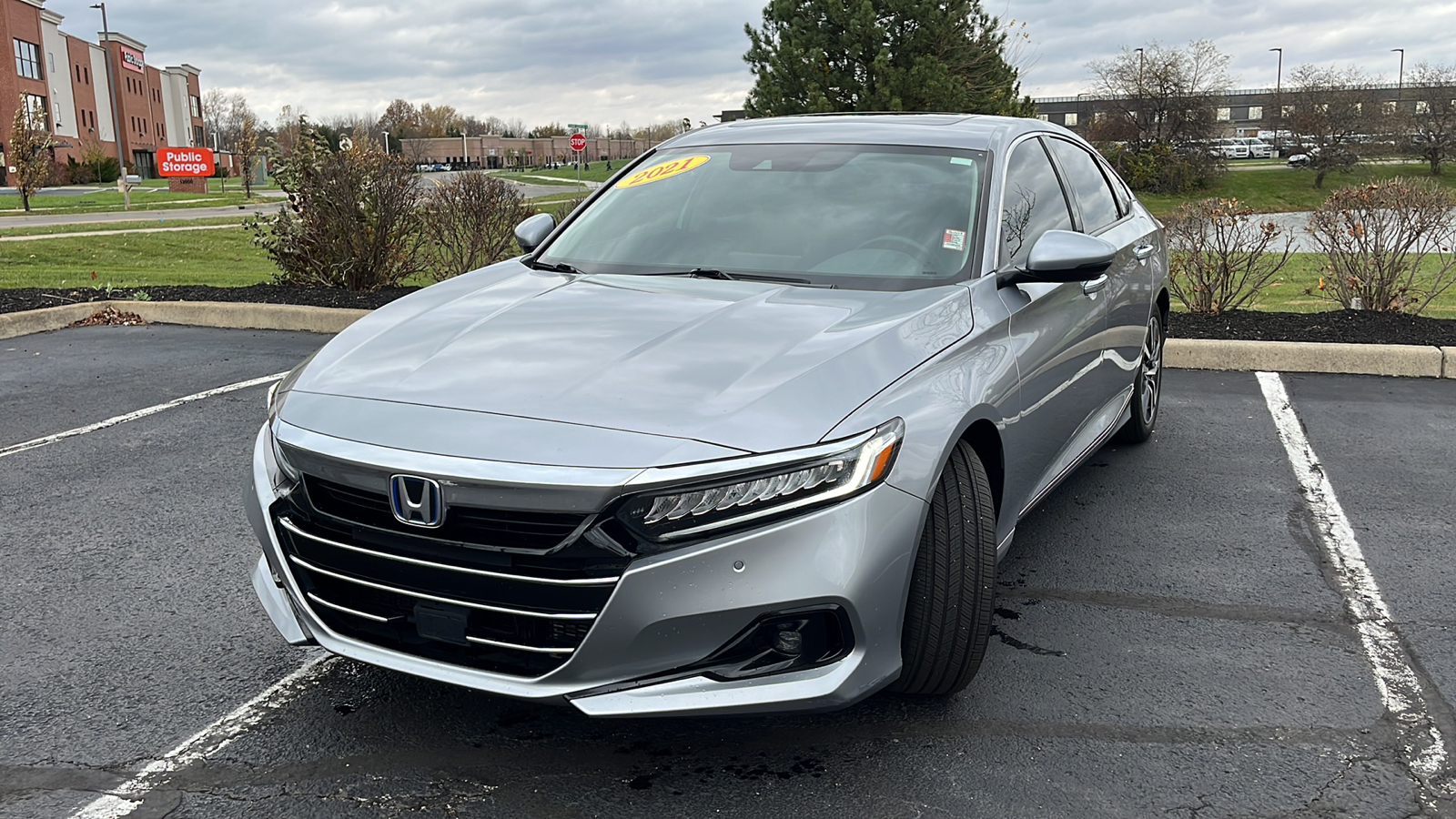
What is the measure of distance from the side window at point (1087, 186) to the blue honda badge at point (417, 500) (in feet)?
11.0

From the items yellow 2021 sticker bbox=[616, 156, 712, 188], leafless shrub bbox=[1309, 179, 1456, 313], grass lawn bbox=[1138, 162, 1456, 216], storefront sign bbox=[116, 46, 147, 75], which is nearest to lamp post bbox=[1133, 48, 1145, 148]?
grass lawn bbox=[1138, 162, 1456, 216]

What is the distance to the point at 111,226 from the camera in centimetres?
2636

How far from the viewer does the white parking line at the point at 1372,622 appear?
123 inches

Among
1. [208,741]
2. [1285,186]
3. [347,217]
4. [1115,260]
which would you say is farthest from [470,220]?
[1285,186]

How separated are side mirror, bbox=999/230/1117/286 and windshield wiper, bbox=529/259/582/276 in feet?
4.94

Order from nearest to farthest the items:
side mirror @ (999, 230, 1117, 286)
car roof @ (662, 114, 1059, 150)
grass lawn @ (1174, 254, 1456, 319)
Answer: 1. side mirror @ (999, 230, 1117, 286)
2. car roof @ (662, 114, 1059, 150)
3. grass lawn @ (1174, 254, 1456, 319)

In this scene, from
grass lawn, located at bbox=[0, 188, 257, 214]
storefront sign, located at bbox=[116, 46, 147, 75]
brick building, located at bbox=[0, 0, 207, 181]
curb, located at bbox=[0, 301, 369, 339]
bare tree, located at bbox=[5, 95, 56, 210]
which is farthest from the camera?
storefront sign, located at bbox=[116, 46, 147, 75]

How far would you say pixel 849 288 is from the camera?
3729 mm

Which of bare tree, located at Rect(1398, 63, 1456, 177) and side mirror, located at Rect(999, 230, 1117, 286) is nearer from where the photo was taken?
side mirror, located at Rect(999, 230, 1117, 286)

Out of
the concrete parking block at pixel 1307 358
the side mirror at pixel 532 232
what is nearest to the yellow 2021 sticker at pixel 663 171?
the side mirror at pixel 532 232

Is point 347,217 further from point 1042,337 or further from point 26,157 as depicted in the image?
point 26,157

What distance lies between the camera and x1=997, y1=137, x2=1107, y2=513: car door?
3.77m

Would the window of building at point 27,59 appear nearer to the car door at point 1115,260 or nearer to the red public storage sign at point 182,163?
the red public storage sign at point 182,163

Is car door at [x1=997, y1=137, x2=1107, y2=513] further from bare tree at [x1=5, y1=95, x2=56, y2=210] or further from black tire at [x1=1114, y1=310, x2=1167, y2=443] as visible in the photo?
bare tree at [x1=5, y1=95, x2=56, y2=210]
